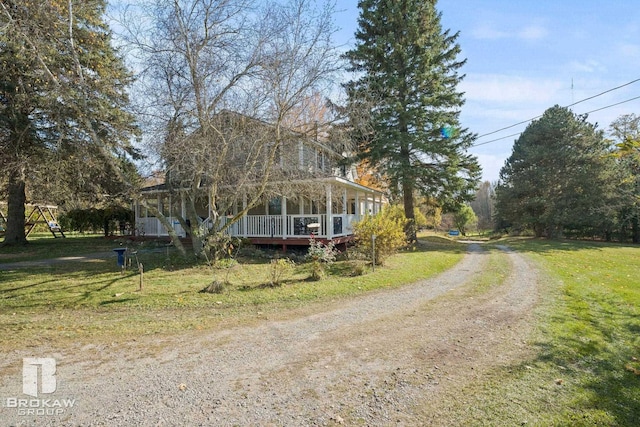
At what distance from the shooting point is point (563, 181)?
26141 millimetres

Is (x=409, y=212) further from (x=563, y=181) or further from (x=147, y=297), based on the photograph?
(x=147, y=297)

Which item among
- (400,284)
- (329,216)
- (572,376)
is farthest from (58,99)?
(572,376)

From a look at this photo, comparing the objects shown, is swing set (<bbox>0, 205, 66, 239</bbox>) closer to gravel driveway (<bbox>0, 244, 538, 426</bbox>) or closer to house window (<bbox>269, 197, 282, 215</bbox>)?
house window (<bbox>269, 197, 282, 215</bbox>)

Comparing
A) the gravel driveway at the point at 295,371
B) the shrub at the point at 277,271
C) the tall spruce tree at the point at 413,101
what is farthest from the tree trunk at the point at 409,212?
the gravel driveway at the point at 295,371

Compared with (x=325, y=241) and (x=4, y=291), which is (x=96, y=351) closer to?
(x=4, y=291)

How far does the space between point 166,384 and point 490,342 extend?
15.0ft

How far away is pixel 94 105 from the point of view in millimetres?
11852

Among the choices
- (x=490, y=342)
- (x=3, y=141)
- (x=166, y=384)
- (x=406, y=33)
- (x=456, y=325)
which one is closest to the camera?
(x=166, y=384)

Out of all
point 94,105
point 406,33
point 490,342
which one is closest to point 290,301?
point 490,342

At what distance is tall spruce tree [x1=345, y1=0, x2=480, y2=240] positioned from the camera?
18.0 m

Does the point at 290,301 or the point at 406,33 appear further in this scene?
the point at 406,33

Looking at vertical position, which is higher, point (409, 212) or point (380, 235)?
point (409, 212)

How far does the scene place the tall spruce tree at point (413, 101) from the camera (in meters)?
18.0

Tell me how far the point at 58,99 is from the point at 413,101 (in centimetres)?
1652
